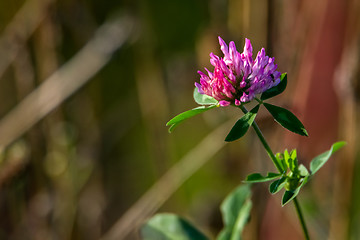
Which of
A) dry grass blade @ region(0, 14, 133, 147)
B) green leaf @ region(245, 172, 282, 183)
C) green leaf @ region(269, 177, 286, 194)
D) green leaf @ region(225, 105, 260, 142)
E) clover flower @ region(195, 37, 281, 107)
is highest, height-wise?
dry grass blade @ region(0, 14, 133, 147)

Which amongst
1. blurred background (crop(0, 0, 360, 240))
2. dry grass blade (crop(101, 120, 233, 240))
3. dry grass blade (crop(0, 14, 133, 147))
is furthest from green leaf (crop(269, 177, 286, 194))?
dry grass blade (crop(0, 14, 133, 147))

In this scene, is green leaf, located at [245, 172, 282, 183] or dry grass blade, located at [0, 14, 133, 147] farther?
dry grass blade, located at [0, 14, 133, 147]

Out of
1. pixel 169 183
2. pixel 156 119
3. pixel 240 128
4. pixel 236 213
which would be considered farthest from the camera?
pixel 156 119

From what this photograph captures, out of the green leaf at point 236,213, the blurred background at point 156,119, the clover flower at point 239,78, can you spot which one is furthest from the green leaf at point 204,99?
the blurred background at point 156,119

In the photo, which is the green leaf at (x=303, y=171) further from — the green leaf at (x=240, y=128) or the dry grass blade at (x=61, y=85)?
the dry grass blade at (x=61, y=85)

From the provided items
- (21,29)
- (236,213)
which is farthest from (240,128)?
(21,29)

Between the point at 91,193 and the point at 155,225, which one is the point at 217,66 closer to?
the point at 155,225

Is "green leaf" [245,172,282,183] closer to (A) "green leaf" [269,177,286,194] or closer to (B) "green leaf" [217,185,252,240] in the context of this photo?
(A) "green leaf" [269,177,286,194]

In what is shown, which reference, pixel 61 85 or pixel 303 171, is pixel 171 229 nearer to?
pixel 303 171
